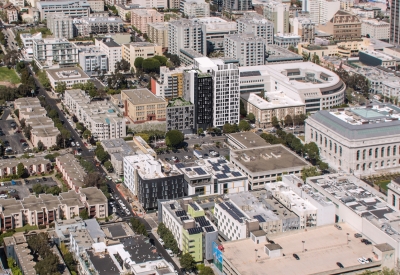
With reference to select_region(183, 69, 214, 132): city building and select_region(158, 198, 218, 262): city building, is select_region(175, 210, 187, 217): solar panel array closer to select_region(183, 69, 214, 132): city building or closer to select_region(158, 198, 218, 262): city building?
select_region(158, 198, 218, 262): city building

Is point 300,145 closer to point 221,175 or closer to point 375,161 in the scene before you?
point 375,161

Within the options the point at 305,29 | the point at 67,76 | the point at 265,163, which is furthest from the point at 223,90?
the point at 305,29

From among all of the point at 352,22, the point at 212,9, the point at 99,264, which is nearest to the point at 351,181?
the point at 99,264

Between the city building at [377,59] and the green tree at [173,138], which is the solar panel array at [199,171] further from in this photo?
the city building at [377,59]

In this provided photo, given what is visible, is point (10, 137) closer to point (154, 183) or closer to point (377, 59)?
point (154, 183)

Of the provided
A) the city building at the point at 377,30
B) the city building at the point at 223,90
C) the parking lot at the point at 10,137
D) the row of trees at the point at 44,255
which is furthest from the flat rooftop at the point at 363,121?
the city building at the point at 377,30

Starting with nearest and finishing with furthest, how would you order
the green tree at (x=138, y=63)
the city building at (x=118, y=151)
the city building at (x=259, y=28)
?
the city building at (x=118, y=151), the green tree at (x=138, y=63), the city building at (x=259, y=28)
